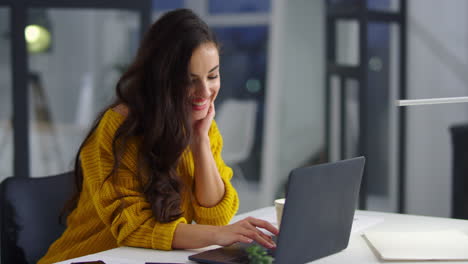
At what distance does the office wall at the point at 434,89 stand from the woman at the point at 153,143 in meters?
2.92

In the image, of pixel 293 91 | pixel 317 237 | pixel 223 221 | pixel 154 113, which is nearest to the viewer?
pixel 317 237

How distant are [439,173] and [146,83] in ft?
10.3

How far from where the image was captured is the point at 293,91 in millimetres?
4434

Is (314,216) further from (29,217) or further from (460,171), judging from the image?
(460,171)

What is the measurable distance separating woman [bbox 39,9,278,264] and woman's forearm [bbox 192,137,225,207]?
0.06 metres

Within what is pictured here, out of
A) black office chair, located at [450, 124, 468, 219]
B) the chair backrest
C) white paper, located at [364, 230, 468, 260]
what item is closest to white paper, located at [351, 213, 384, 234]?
white paper, located at [364, 230, 468, 260]

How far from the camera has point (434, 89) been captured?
166 inches

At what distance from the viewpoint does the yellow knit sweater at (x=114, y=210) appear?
1466 millimetres

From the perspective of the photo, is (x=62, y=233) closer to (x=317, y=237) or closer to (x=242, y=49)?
(x=317, y=237)

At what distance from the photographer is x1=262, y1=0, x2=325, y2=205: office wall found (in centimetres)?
438

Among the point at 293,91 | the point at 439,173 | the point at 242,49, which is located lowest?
the point at 439,173

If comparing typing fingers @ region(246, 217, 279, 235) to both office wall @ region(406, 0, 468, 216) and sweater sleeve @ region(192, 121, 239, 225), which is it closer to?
sweater sleeve @ region(192, 121, 239, 225)

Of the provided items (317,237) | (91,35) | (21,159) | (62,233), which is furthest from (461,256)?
(91,35)

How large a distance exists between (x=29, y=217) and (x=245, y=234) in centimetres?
65
